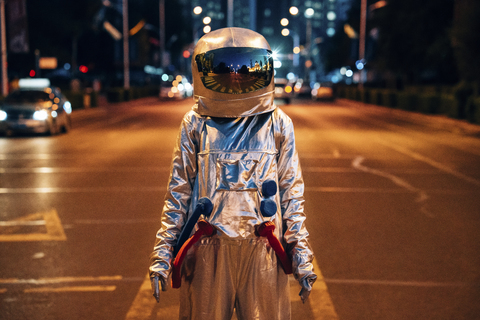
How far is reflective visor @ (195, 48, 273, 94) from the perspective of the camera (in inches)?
109

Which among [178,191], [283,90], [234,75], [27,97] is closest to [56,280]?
[178,191]

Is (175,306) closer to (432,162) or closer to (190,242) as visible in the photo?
(190,242)

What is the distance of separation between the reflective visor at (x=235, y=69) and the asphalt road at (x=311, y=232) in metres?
2.21

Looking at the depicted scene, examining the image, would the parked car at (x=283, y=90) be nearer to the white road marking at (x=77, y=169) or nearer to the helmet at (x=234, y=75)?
the white road marking at (x=77, y=169)

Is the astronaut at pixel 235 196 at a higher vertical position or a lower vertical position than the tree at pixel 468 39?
lower

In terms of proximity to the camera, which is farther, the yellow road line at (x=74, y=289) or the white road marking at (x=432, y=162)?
the white road marking at (x=432, y=162)

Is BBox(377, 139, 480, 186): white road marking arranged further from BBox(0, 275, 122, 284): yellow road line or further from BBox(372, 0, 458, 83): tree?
BBox(372, 0, 458, 83): tree

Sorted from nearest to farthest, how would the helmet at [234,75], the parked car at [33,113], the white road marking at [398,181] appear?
the helmet at [234,75] → the white road marking at [398,181] → the parked car at [33,113]

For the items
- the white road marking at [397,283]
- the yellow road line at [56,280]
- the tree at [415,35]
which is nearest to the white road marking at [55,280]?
the yellow road line at [56,280]

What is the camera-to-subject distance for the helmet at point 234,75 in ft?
9.07

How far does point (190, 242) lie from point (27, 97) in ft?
61.7

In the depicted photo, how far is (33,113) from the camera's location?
18812mm

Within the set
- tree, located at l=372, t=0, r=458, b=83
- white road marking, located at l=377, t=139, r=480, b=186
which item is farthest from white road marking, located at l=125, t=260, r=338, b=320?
tree, located at l=372, t=0, r=458, b=83

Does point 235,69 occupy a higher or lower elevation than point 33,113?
higher
